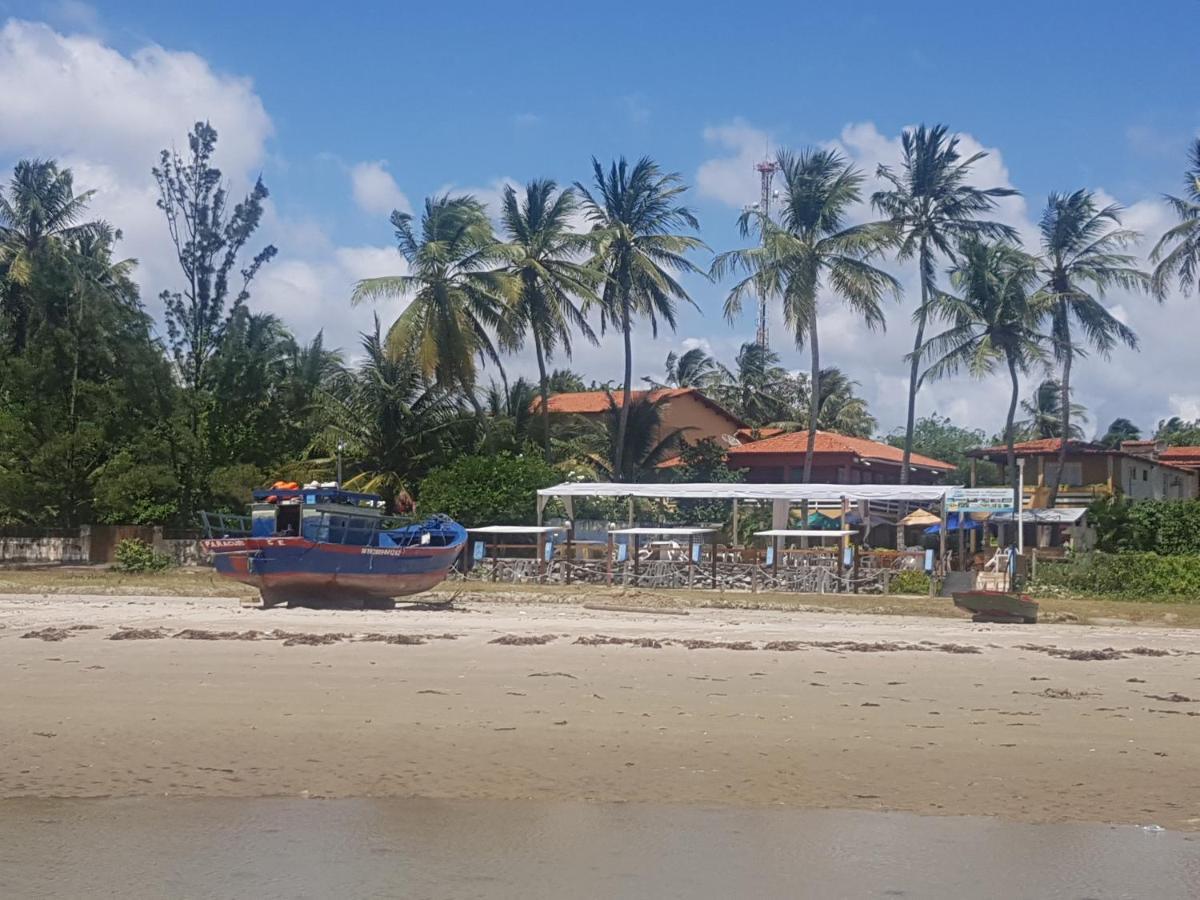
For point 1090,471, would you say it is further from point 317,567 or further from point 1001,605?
point 317,567

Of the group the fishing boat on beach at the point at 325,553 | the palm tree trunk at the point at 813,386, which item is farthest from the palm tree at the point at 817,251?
the fishing boat on beach at the point at 325,553

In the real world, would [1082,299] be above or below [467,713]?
above

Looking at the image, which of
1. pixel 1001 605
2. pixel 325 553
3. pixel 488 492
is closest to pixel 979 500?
pixel 1001 605

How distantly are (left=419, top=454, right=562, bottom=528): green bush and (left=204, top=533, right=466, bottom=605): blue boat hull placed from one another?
12595 mm

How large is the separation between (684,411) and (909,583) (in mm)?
28863

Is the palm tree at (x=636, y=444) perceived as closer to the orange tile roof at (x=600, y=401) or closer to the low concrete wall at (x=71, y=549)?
the orange tile roof at (x=600, y=401)

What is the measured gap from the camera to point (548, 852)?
8.95 meters

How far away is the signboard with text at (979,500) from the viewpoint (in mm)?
31922

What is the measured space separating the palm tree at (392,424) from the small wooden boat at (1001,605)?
88.5 feet

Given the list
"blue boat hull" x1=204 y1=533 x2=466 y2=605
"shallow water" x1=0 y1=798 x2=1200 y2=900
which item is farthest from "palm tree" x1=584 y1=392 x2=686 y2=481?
"shallow water" x1=0 y1=798 x2=1200 y2=900

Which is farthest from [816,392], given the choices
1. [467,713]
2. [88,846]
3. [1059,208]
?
[88,846]

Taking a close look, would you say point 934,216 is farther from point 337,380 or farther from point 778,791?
point 778,791

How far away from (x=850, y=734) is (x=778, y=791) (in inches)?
Answer: 78.1

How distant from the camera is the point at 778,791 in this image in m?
10.3
